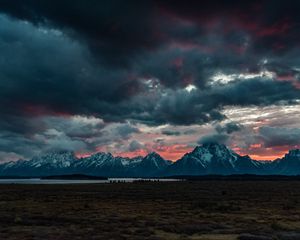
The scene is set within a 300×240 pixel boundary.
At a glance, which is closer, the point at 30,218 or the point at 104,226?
the point at 104,226

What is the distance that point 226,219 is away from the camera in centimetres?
4884

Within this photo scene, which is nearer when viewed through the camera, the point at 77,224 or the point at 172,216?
the point at 77,224

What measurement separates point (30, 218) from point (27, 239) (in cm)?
1620

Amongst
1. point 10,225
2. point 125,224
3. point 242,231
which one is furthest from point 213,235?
point 10,225

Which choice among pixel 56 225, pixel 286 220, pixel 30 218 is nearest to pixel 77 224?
pixel 56 225

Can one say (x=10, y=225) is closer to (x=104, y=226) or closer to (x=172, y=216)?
(x=104, y=226)

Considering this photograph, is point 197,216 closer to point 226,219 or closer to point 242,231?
point 226,219

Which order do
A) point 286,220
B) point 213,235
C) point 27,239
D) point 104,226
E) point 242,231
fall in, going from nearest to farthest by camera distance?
1. point 27,239
2. point 213,235
3. point 242,231
4. point 104,226
5. point 286,220

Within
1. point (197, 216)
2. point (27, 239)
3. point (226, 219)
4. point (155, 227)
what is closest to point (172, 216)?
point (197, 216)

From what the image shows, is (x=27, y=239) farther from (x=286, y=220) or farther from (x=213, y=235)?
(x=286, y=220)

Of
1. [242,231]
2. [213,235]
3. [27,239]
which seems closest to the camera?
[27,239]

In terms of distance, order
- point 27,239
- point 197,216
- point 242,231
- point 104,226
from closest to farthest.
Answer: point 27,239
point 242,231
point 104,226
point 197,216

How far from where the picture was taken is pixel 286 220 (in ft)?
157

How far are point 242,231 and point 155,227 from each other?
9161 mm
